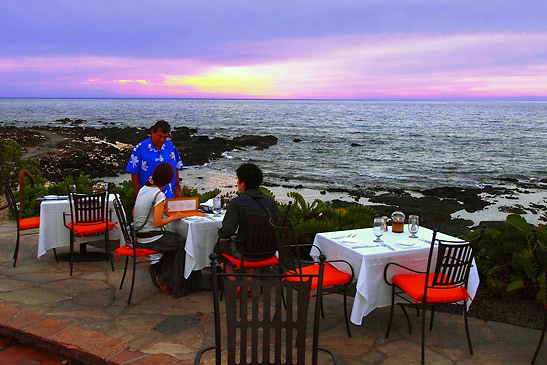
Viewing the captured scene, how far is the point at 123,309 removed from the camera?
539 centimetres

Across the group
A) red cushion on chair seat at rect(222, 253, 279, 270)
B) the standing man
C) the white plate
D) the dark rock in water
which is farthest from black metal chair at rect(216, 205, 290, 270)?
the dark rock in water

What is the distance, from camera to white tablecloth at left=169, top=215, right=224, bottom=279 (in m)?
5.84

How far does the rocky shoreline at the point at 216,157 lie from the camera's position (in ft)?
55.1

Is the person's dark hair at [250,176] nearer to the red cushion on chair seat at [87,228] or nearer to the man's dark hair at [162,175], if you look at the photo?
the man's dark hair at [162,175]

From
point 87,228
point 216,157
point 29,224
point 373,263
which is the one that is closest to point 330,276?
point 373,263

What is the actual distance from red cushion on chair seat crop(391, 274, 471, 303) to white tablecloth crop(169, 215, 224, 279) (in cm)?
219

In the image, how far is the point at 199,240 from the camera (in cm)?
593

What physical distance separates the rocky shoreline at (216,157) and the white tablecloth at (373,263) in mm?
8598

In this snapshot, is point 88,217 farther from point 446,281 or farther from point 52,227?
point 446,281

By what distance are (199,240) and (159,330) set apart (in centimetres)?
132

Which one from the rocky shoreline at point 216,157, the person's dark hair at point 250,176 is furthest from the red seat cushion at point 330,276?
the rocky shoreline at point 216,157

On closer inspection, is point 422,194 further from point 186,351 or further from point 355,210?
point 186,351

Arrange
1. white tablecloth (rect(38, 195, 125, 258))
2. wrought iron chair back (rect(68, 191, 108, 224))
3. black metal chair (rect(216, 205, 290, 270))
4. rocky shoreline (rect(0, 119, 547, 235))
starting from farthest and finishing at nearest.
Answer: rocky shoreline (rect(0, 119, 547, 235)) → white tablecloth (rect(38, 195, 125, 258)) → wrought iron chair back (rect(68, 191, 108, 224)) → black metal chair (rect(216, 205, 290, 270))

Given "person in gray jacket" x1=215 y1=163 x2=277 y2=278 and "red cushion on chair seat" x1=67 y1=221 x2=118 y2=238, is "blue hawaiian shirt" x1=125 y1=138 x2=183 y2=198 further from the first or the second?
"person in gray jacket" x1=215 y1=163 x2=277 y2=278
